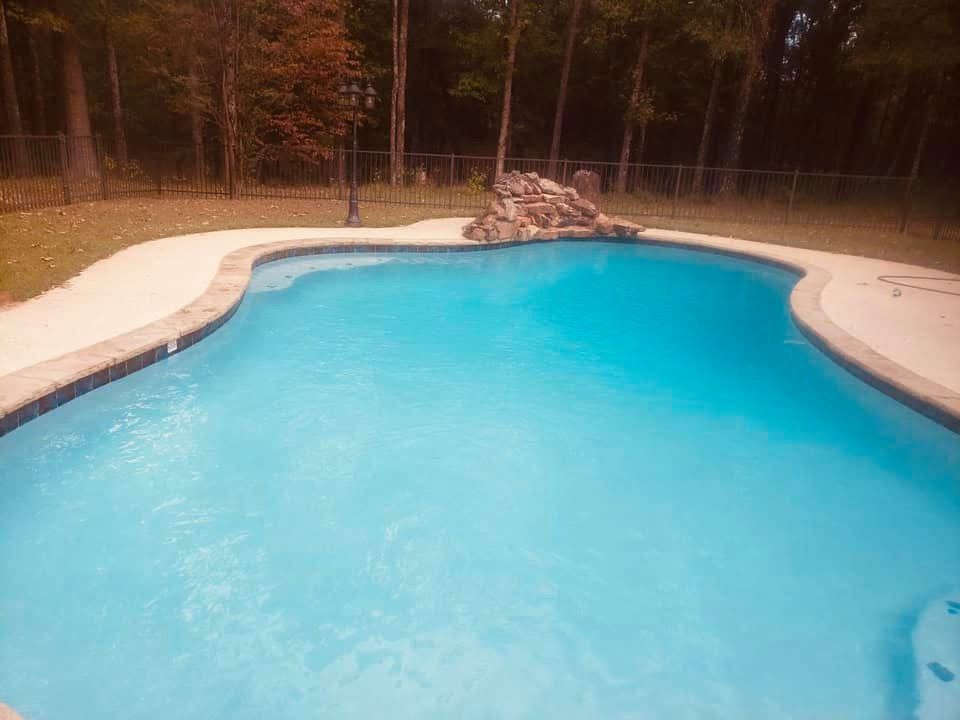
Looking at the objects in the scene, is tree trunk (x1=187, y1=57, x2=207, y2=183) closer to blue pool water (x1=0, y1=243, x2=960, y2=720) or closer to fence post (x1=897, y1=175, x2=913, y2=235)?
blue pool water (x1=0, y1=243, x2=960, y2=720)

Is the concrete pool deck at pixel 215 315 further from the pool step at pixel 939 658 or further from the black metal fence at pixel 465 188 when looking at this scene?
the black metal fence at pixel 465 188

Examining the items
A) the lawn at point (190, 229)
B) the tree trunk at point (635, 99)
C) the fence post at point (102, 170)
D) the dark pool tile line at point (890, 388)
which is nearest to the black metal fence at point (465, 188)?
the fence post at point (102, 170)

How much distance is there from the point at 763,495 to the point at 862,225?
49.8 feet

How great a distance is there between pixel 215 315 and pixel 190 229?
6.05m

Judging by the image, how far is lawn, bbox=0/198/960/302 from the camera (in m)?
7.79

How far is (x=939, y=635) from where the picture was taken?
3207 millimetres

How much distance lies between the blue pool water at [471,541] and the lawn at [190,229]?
300 centimetres

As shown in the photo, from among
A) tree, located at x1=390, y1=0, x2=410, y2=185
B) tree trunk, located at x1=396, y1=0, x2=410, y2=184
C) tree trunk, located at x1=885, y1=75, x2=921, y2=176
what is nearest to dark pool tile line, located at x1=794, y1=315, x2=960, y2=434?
tree, located at x1=390, y1=0, x2=410, y2=185

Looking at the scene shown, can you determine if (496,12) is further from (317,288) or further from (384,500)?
(384,500)

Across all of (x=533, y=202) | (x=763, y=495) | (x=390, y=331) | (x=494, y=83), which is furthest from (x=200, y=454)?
(x=494, y=83)

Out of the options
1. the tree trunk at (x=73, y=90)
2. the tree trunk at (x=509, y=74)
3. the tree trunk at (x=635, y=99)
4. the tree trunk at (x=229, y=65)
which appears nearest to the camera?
the tree trunk at (x=229, y=65)

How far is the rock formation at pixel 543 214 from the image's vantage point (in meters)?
13.0

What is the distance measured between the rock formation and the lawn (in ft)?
7.62

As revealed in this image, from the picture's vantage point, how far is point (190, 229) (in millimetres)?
11500
